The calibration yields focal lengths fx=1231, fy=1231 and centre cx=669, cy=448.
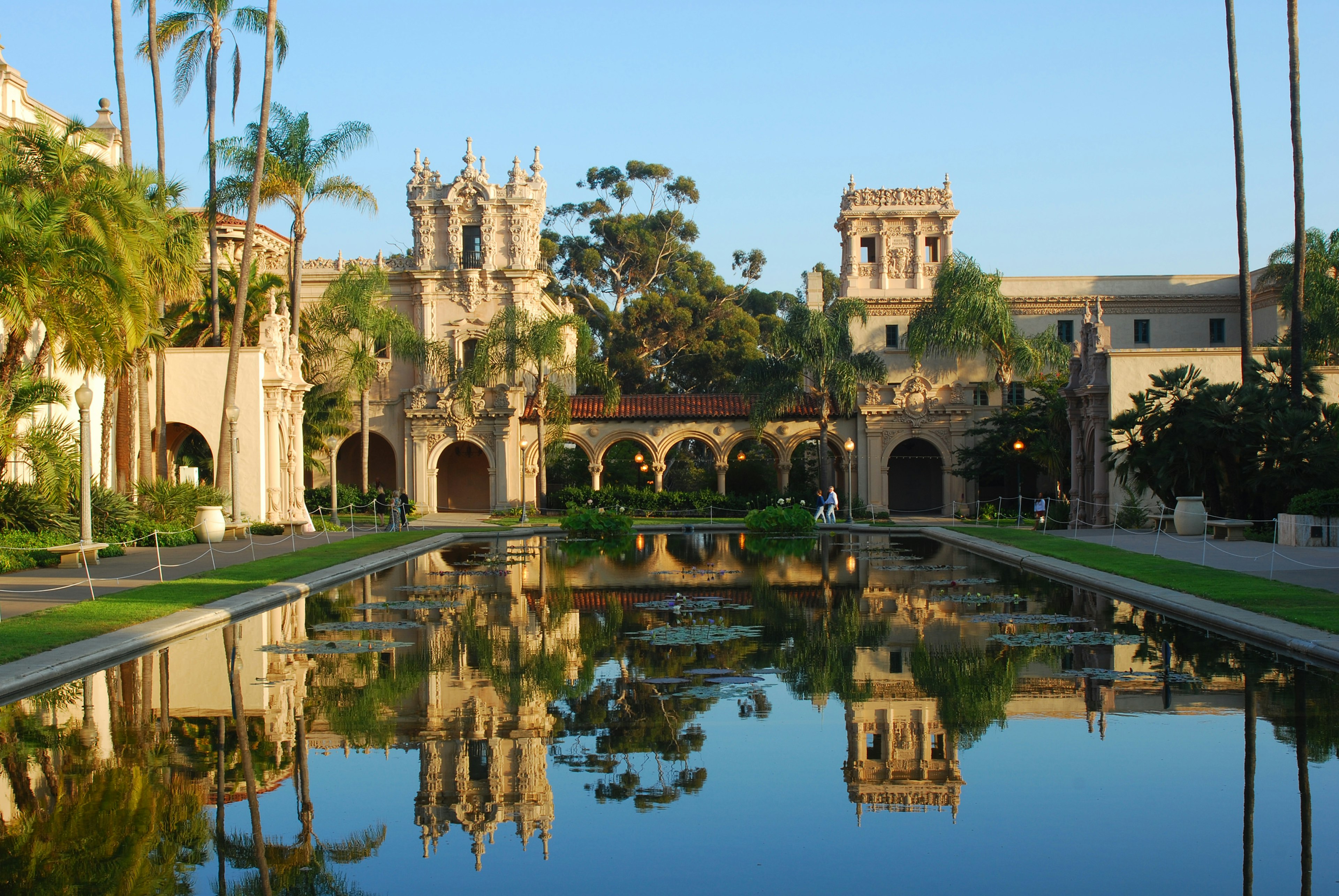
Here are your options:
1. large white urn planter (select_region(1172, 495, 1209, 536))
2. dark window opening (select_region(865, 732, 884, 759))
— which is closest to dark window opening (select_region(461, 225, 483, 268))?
large white urn planter (select_region(1172, 495, 1209, 536))

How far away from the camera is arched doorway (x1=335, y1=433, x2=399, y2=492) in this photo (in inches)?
2041

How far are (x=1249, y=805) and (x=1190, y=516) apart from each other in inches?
1040

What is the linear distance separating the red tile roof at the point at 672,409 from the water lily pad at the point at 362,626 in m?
33.5

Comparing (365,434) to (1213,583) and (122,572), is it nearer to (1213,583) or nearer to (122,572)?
(122,572)

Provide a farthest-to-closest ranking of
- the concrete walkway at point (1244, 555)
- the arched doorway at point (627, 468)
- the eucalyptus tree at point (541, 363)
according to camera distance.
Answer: the arched doorway at point (627, 468)
the eucalyptus tree at point (541, 363)
the concrete walkway at point (1244, 555)

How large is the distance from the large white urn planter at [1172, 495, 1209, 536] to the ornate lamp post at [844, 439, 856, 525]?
12.7m

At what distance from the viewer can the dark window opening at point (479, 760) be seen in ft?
25.0

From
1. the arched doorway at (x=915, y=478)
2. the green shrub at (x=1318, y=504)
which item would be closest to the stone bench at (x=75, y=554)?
the green shrub at (x=1318, y=504)

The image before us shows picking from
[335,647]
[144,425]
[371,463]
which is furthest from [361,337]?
[335,647]

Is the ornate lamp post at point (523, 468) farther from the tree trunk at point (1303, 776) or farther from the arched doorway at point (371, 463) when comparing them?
the tree trunk at point (1303, 776)

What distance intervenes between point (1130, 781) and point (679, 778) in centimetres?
272

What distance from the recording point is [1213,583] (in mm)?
17609

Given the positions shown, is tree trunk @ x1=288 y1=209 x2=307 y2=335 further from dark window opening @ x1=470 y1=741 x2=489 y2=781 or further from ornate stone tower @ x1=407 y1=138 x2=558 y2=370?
dark window opening @ x1=470 y1=741 x2=489 y2=781

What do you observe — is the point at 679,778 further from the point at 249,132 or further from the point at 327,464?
the point at 327,464
